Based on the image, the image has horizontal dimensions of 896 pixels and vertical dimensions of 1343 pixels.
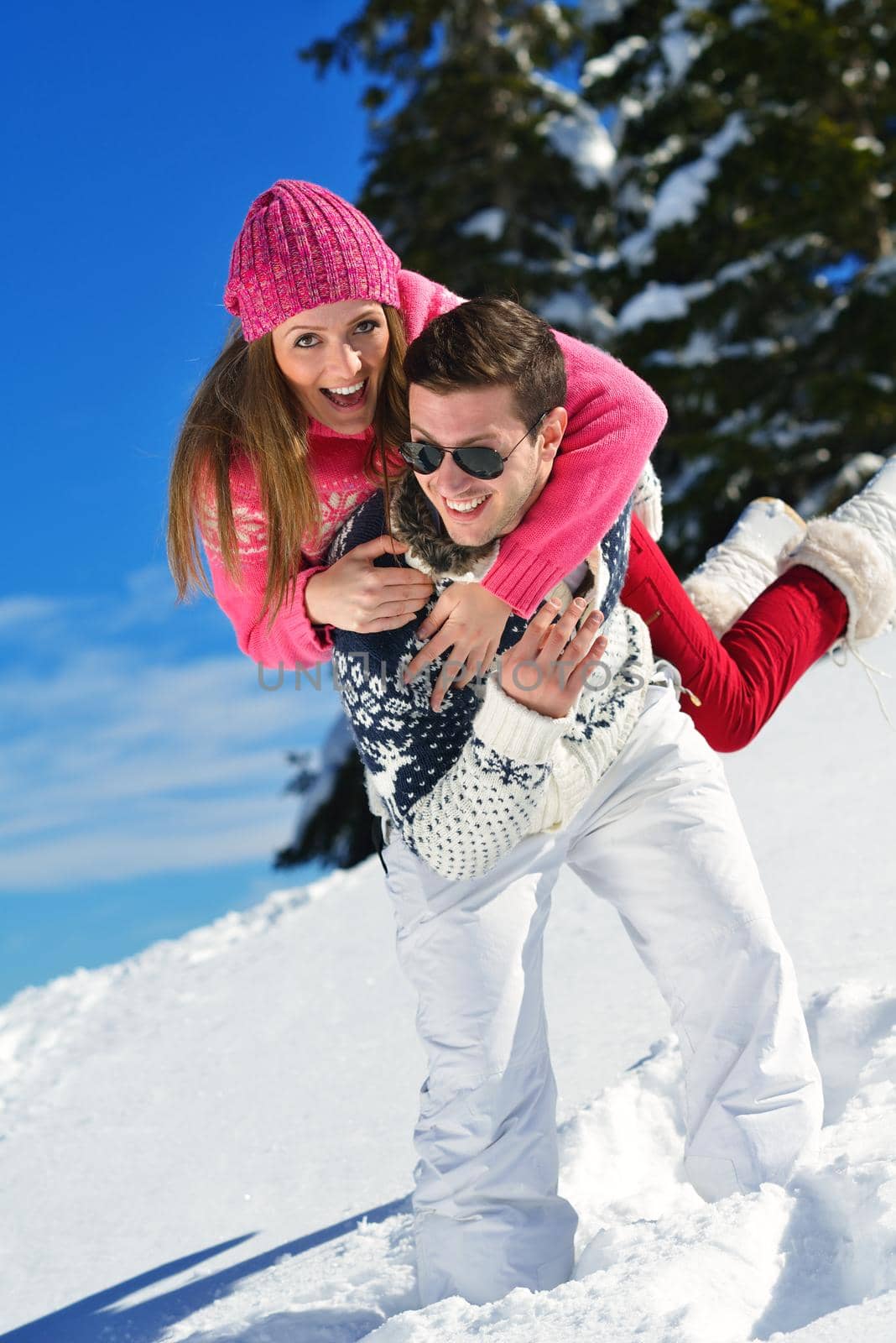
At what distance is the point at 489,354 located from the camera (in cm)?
172

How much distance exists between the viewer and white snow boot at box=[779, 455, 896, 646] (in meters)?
2.50

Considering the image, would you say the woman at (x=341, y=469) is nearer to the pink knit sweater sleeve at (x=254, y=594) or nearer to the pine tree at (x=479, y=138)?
the pink knit sweater sleeve at (x=254, y=594)

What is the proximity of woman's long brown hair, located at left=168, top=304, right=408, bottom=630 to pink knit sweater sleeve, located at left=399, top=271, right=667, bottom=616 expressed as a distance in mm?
271

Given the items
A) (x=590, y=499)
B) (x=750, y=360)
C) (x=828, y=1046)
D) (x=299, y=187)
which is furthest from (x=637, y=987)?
(x=750, y=360)

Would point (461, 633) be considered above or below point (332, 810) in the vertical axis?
below

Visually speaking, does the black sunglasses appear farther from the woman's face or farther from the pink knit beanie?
the pink knit beanie

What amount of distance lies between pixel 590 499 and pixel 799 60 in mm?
9625

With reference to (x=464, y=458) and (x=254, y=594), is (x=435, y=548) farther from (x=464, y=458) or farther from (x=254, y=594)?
(x=254, y=594)

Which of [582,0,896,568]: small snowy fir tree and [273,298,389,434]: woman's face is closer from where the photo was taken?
[273,298,389,434]: woman's face

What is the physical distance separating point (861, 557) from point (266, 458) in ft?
4.27

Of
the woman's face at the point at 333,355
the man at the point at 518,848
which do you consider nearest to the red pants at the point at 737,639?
the man at the point at 518,848

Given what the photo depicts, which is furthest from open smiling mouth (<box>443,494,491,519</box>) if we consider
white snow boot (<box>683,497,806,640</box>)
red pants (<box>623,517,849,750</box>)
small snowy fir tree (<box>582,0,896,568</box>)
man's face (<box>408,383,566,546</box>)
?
small snowy fir tree (<box>582,0,896,568</box>)

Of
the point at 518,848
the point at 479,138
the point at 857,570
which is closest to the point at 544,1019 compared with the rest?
the point at 518,848

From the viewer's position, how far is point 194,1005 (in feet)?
12.8
